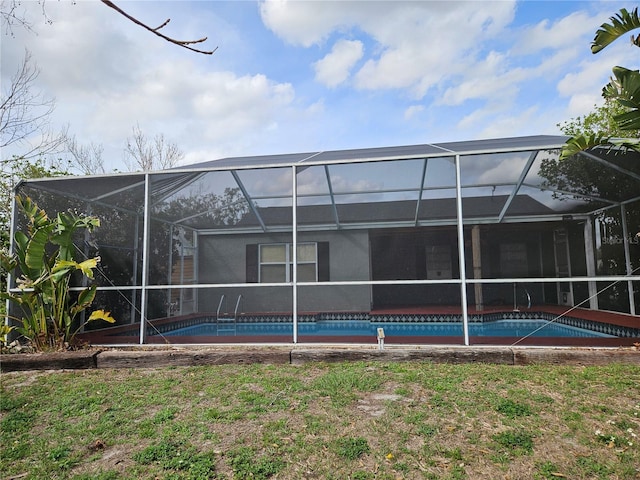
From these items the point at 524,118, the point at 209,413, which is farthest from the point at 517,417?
the point at 524,118

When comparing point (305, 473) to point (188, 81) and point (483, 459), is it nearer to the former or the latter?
point (483, 459)

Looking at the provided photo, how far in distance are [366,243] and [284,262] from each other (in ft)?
7.60

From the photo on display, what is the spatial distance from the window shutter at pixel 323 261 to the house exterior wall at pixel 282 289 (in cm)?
10

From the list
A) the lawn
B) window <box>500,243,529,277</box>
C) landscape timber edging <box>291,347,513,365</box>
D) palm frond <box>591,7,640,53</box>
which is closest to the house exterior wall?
window <box>500,243,529,277</box>

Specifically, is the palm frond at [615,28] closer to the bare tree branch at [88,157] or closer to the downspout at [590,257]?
the downspout at [590,257]

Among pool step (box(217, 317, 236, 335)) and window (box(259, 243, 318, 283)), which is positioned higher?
window (box(259, 243, 318, 283))

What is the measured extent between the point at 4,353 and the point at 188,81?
5.11 meters

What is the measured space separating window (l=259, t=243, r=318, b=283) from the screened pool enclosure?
4 centimetres

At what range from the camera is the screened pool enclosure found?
6.21m

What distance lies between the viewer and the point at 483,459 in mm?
2609

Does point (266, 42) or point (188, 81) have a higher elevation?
point (266, 42)

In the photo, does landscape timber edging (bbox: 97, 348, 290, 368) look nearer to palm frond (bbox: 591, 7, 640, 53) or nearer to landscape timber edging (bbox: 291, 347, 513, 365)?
landscape timber edging (bbox: 291, 347, 513, 365)

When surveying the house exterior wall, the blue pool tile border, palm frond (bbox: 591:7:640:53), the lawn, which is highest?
palm frond (bbox: 591:7:640:53)

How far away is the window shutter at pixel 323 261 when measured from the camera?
1077 cm
